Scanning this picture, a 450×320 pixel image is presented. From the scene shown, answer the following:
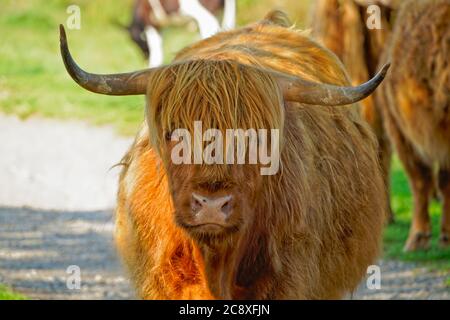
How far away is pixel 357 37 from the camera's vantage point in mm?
11148

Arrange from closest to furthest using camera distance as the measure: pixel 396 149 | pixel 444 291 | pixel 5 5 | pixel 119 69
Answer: pixel 444 291
pixel 396 149
pixel 119 69
pixel 5 5

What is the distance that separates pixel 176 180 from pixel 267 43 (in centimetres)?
182

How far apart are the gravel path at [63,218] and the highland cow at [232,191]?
4.91 ft

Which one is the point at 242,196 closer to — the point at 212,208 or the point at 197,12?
the point at 212,208

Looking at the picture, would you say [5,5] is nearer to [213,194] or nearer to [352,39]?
[352,39]

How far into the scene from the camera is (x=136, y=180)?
5352 mm

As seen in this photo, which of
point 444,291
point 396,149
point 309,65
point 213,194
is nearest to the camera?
point 213,194

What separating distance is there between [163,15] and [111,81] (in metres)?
17.7

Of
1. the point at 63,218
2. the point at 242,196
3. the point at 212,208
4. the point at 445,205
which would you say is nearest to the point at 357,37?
the point at 445,205

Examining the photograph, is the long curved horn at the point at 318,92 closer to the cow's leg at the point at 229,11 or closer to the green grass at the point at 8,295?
the green grass at the point at 8,295

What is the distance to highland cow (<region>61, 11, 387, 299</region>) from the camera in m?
4.91

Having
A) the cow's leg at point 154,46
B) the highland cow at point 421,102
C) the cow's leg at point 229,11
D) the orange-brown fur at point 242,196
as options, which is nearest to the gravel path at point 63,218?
the highland cow at point 421,102
